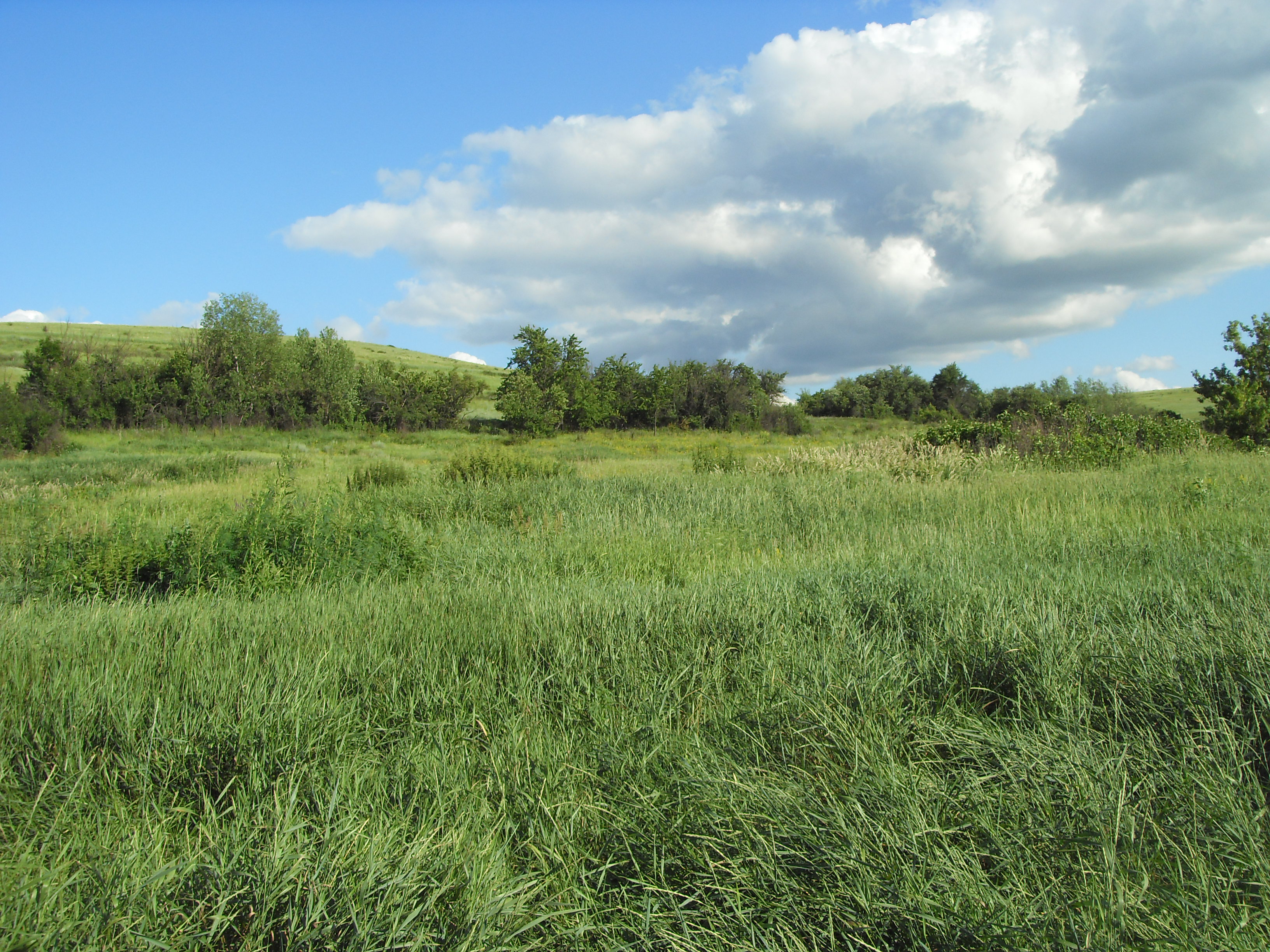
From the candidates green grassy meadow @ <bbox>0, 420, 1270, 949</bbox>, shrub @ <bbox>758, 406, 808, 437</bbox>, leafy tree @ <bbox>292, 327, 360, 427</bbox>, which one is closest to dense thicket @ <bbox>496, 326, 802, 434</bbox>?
shrub @ <bbox>758, 406, 808, 437</bbox>

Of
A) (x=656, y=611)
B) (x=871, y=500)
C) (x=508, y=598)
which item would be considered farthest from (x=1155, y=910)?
(x=871, y=500)

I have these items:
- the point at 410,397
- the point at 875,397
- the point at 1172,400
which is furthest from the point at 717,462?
the point at 1172,400

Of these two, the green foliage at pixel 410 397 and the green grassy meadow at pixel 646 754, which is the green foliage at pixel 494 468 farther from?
the green foliage at pixel 410 397

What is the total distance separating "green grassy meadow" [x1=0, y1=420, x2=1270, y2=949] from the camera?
1751 millimetres

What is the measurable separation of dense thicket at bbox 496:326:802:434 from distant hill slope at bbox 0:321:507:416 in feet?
12.6

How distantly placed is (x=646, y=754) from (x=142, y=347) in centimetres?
7273

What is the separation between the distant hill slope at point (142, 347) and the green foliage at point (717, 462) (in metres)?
32.9

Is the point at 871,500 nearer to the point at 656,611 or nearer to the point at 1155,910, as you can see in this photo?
the point at 656,611

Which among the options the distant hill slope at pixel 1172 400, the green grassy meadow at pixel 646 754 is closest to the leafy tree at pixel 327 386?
the green grassy meadow at pixel 646 754

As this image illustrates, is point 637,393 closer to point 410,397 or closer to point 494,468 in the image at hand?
point 410,397

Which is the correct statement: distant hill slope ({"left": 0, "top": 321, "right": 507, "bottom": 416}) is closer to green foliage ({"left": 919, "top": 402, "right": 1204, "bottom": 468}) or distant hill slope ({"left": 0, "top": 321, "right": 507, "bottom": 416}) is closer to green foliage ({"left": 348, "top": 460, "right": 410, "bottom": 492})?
green foliage ({"left": 348, "top": 460, "right": 410, "bottom": 492})

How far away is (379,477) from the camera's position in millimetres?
14273

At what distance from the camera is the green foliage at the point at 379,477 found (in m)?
13.2

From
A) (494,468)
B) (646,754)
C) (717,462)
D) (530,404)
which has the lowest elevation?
(646,754)
